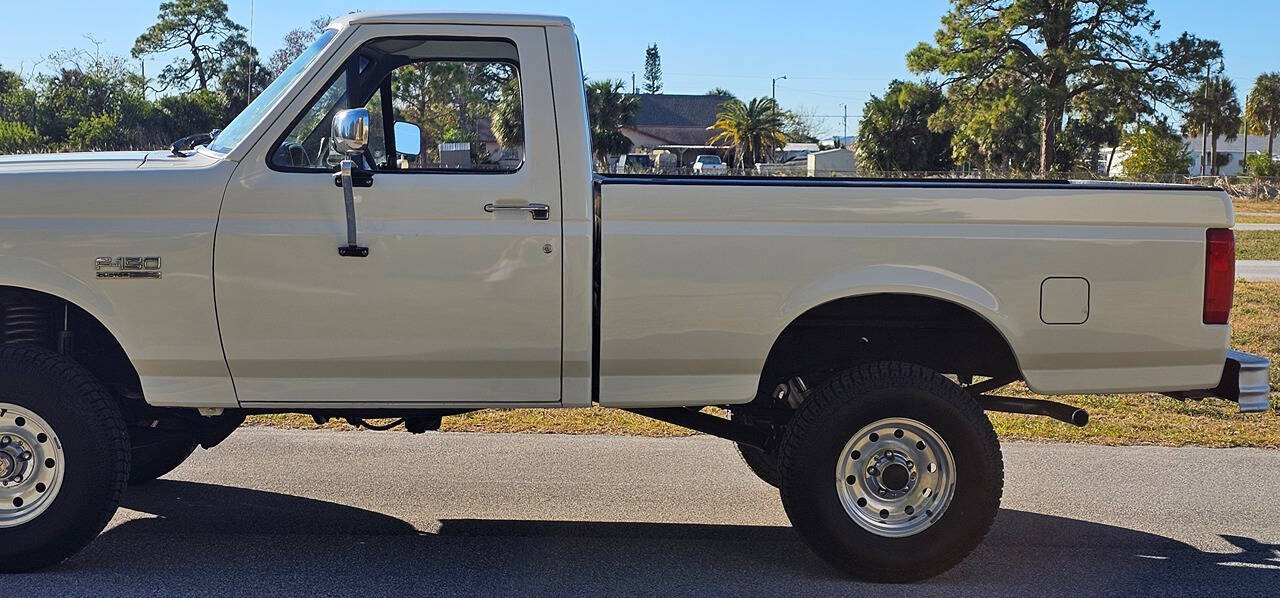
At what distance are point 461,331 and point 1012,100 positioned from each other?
146 feet

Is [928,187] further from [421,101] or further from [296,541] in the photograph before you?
[296,541]

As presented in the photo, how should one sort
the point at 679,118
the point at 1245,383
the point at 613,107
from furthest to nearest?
the point at 679,118, the point at 613,107, the point at 1245,383

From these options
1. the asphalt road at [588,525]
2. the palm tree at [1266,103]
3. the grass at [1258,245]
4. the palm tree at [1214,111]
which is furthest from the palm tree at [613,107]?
the palm tree at [1266,103]

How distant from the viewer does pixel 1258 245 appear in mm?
22484

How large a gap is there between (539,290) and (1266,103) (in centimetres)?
9739

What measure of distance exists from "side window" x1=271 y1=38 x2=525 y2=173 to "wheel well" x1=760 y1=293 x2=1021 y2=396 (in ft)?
4.68

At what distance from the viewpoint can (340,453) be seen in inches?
279

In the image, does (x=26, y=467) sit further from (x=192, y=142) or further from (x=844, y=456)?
(x=844, y=456)

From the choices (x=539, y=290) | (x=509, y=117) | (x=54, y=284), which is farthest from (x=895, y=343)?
(x=54, y=284)

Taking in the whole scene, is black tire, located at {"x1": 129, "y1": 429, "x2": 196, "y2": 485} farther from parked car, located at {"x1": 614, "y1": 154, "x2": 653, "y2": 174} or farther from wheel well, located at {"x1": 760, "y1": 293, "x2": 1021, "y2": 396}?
parked car, located at {"x1": 614, "y1": 154, "x2": 653, "y2": 174}

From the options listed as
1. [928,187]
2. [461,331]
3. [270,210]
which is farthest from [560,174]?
[928,187]

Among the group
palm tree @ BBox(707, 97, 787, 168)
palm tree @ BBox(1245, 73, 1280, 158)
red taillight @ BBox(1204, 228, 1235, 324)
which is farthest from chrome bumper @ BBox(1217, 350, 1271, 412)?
palm tree @ BBox(1245, 73, 1280, 158)

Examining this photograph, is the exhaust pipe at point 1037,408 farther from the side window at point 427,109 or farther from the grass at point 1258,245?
the grass at point 1258,245

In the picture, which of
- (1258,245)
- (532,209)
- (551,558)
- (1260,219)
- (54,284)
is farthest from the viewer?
(1260,219)
